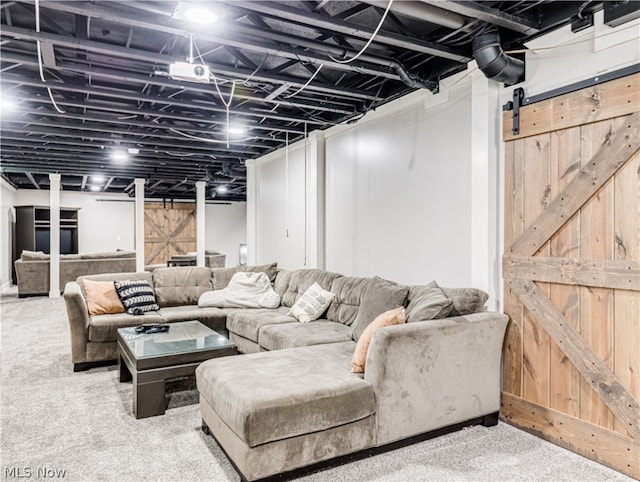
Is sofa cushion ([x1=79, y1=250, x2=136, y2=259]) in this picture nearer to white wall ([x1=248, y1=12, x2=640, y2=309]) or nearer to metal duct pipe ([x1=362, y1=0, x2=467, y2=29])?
white wall ([x1=248, y1=12, x2=640, y2=309])

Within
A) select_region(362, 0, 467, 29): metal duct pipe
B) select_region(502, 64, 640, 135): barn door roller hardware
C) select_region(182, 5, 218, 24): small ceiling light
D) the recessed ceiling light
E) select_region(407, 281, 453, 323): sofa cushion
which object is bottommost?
select_region(407, 281, 453, 323): sofa cushion

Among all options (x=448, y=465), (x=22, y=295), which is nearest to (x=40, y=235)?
(x=22, y=295)

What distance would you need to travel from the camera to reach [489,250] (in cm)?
307

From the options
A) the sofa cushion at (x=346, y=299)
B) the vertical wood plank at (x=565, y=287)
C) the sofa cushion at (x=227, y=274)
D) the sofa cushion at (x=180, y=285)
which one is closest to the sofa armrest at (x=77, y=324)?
the sofa cushion at (x=180, y=285)

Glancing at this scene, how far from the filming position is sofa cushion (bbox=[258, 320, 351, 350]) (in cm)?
337

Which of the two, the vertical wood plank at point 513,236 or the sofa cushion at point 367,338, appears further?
the vertical wood plank at point 513,236

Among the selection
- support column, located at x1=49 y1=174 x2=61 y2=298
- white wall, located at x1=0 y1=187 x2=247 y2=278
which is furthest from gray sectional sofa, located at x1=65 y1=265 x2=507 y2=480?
A: white wall, located at x1=0 y1=187 x2=247 y2=278

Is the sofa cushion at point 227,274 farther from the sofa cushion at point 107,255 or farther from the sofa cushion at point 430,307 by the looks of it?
the sofa cushion at point 107,255

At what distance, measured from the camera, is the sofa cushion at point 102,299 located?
170 inches

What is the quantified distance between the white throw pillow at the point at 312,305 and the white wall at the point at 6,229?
8.16 metres

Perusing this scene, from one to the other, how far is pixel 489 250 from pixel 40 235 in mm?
11668

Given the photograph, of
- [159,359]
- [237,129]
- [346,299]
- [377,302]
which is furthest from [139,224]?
[377,302]

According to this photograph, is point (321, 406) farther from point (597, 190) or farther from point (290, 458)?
point (597, 190)

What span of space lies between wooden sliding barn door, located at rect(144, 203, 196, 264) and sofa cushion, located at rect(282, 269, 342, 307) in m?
9.50
